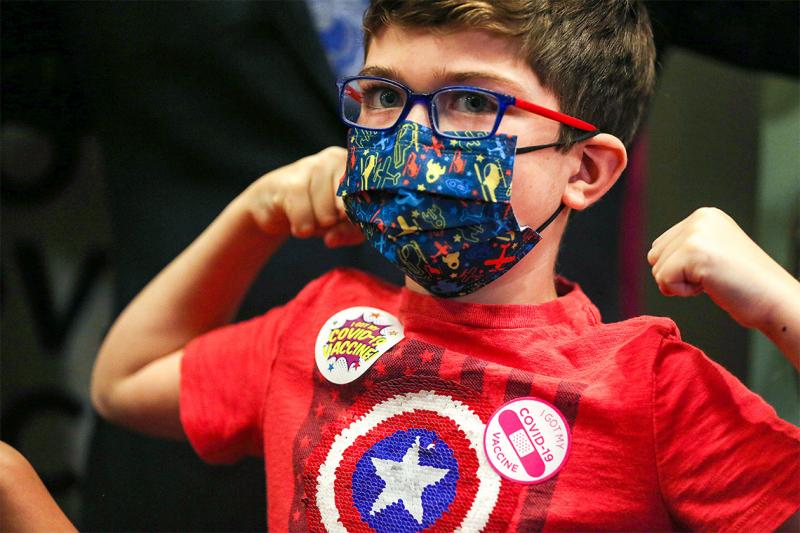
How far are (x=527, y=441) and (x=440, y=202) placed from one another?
271 millimetres

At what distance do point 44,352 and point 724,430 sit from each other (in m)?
1.22

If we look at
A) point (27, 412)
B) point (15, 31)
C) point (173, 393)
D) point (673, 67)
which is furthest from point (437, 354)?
point (15, 31)

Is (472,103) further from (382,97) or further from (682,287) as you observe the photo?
(682,287)

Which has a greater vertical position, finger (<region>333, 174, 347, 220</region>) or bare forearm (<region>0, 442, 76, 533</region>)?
Result: finger (<region>333, 174, 347, 220</region>)

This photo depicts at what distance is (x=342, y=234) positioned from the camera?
128 centimetres

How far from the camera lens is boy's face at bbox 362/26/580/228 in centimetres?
104

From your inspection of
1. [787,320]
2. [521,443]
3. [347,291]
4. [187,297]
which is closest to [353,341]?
[347,291]

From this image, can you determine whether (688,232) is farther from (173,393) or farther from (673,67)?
(173,393)

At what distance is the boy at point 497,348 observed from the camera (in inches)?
39.1

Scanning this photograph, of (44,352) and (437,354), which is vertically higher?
(437,354)

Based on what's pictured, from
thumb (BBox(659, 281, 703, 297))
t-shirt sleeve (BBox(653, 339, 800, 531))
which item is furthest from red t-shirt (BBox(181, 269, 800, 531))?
thumb (BBox(659, 281, 703, 297))

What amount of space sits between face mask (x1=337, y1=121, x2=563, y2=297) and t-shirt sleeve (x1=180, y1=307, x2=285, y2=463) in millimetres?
281

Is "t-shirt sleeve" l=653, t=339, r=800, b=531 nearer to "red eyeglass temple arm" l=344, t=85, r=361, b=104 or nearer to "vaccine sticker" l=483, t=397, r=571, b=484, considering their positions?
"vaccine sticker" l=483, t=397, r=571, b=484

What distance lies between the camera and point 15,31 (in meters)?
1.59
